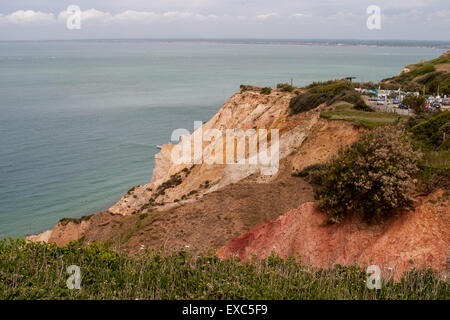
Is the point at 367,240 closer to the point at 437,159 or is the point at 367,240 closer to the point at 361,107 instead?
the point at 437,159

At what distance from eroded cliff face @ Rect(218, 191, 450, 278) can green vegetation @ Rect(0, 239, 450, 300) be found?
958mm

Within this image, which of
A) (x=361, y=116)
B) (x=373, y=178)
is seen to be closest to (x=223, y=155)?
(x=361, y=116)

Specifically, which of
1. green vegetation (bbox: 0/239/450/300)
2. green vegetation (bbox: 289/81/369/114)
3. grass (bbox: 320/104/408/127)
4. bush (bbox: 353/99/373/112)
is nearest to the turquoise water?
green vegetation (bbox: 289/81/369/114)

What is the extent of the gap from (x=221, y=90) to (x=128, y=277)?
86626 mm

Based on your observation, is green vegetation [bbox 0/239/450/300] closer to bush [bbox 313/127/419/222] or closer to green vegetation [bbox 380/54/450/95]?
bush [bbox 313/127/419/222]

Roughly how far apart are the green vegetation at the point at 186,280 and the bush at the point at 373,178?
3.05 metres

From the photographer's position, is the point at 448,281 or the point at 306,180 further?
the point at 306,180

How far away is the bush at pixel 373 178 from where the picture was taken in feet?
41.2

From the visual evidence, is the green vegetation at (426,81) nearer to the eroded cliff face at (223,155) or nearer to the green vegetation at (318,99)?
the green vegetation at (318,99)

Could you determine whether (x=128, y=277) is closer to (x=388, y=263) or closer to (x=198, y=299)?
(x=198, y=299)

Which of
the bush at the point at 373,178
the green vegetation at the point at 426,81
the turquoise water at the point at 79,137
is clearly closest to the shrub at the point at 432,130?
the bush at the point at 373,178

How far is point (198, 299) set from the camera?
895cm

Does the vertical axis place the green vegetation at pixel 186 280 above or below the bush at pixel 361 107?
below
